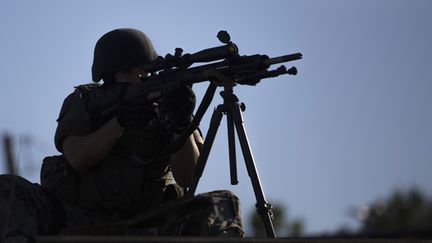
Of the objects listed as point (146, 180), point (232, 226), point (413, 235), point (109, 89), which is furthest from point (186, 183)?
point (413, 235)

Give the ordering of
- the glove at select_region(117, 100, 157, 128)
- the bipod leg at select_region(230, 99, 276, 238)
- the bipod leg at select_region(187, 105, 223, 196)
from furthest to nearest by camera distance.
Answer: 1. the glove at select_region(117, 100, 157, 128)
2. the bipod leg at select_region(187, 105, 223, 196)
3. the bipod leg at select_region(230, 99, 276, 238)

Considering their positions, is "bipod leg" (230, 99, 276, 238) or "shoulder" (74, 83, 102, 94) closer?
"bipod leg" (230, 99, 276, 238)

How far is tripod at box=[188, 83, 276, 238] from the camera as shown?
763 cm

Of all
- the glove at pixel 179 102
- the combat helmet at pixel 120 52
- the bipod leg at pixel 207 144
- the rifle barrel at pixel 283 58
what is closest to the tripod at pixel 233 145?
the bipod leg at pixel 207 144

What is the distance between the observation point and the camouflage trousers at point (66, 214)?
714cm

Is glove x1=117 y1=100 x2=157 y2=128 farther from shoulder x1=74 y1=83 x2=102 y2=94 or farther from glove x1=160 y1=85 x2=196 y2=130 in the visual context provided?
shoulder x1=74 y1=83 x2=102 y2=94

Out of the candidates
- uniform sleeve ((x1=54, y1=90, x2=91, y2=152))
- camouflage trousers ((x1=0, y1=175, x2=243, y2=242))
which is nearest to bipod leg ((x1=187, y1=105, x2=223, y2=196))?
camouflage trousers ((x1=0, y1=175, x2=243, y2=242))

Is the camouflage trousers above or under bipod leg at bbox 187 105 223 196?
under

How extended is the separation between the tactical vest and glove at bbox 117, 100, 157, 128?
0.35m

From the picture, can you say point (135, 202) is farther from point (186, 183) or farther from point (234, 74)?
point (234, 74)

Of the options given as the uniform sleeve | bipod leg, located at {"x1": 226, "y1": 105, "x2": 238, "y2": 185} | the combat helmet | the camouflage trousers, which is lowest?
the camouflage trousers

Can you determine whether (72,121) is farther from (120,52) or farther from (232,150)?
(232,150)

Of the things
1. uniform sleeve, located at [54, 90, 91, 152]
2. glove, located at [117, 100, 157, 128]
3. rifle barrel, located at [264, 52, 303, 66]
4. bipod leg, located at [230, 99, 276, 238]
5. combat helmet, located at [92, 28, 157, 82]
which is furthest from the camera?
combat helmet, located at [92, 28, 157, 82]

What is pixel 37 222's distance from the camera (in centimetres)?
796
